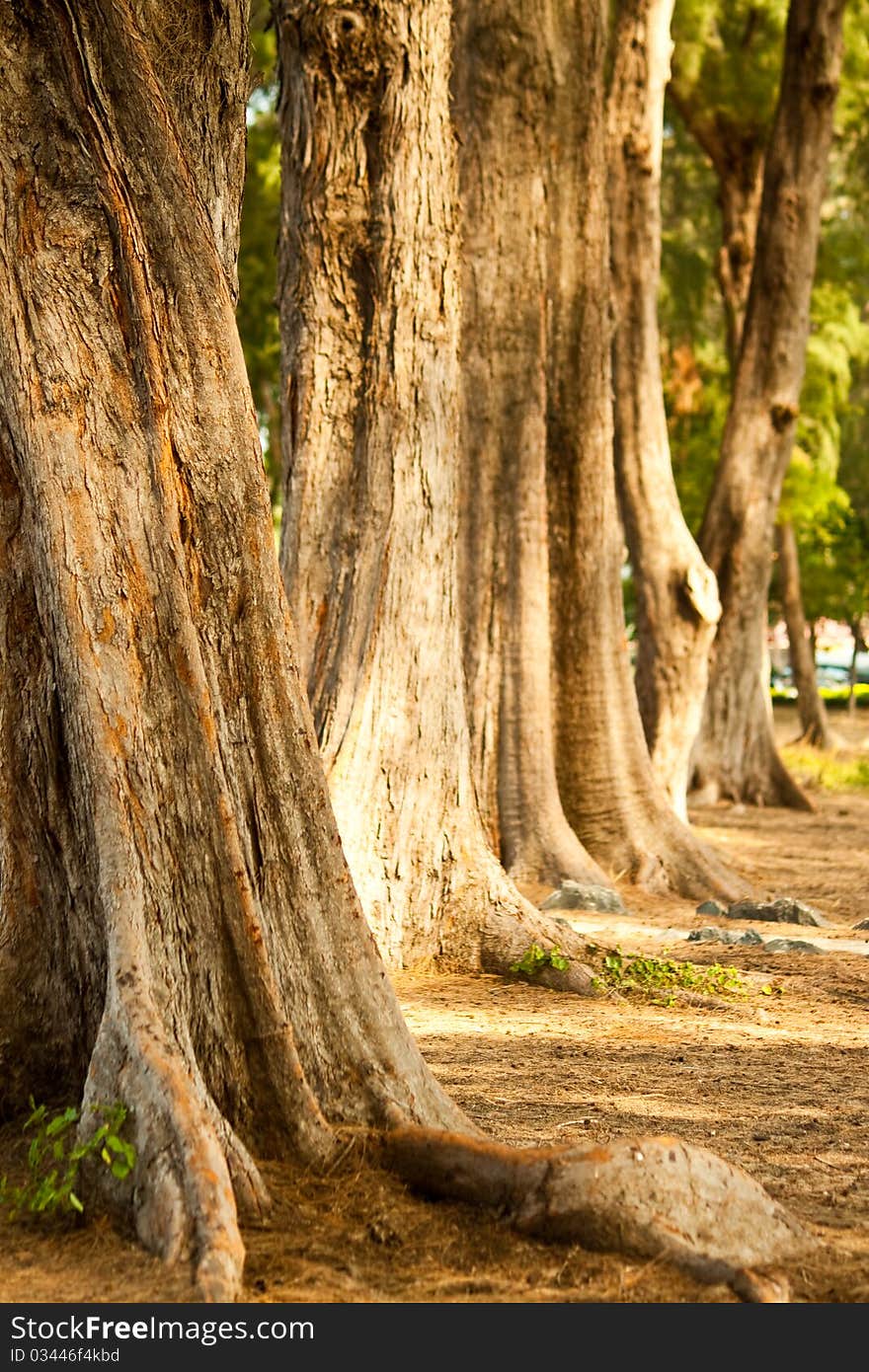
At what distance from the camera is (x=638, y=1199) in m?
3.55

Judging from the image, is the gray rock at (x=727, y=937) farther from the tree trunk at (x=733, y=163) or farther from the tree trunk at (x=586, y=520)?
the tree trunk at (x=733, y=163)

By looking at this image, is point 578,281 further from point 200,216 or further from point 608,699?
point 200,216

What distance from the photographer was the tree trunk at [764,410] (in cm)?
1421

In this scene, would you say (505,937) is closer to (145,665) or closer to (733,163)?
(145,665)

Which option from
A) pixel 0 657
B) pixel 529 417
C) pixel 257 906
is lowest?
pixel 257 906

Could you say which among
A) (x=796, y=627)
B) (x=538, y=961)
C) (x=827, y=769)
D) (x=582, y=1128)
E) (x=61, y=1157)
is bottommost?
(x=582, y=1128)

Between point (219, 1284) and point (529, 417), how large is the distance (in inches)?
275

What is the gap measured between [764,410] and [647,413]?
2264mm

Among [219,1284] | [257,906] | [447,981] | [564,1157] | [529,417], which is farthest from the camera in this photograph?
[529,417]

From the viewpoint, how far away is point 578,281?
10.1 m

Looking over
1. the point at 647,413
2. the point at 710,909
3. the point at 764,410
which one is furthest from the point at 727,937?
the point at 764,410

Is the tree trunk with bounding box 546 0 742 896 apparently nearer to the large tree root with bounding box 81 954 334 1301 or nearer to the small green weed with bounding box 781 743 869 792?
the large tree root with bounding box 81 954 334 1301

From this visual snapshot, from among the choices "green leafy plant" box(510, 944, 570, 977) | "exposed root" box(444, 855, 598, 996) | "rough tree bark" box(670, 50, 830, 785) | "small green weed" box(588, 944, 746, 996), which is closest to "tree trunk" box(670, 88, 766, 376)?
"rough tree bark" box(670, 50, 830, 785)

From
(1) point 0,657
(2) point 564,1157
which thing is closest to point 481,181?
(1) point 0,657
